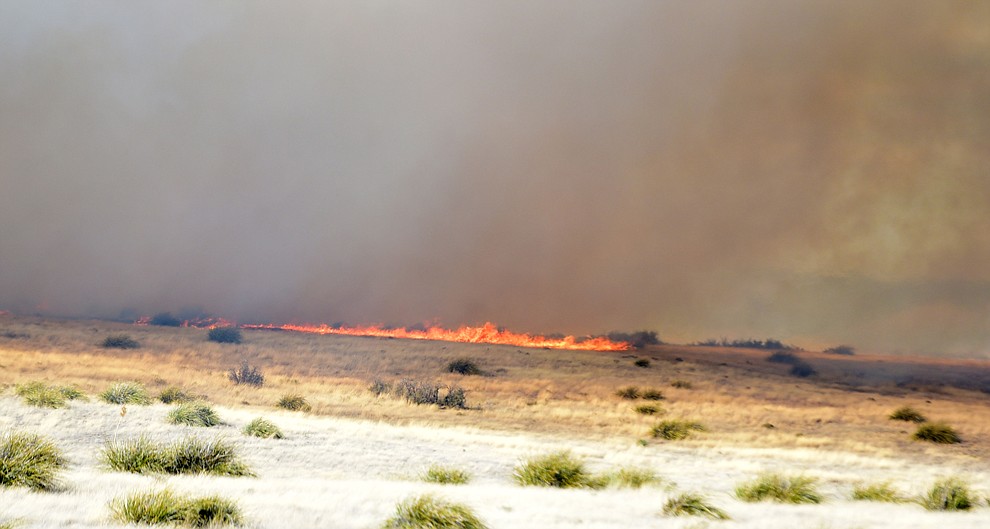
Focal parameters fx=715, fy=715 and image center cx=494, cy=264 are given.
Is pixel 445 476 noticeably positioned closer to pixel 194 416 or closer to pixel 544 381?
pixel 194 416

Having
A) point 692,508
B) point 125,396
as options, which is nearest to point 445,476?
point 692,508

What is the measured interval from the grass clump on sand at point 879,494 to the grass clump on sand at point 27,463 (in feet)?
49.7

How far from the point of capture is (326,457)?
17.2 meters

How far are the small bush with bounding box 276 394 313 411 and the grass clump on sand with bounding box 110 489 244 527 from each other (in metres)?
19.7

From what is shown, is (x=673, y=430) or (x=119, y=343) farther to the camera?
(x=119, y=343)

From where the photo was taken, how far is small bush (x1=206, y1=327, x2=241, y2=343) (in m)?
60.2

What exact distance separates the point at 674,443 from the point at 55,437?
735 inches

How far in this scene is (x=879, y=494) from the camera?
15070 millimetres

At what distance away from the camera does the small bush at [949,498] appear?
13.8 meters

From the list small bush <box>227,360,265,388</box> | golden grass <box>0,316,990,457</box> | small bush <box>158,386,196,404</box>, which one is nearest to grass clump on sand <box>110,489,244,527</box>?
golden grass <box>0,316,990,457</box>

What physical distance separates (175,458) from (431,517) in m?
6.56

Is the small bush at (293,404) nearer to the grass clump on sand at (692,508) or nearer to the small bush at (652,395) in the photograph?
the small bush at (652,395)

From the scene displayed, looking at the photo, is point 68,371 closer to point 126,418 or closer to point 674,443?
point 126,418

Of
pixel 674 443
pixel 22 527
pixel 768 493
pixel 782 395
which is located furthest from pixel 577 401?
pixel 22 527
